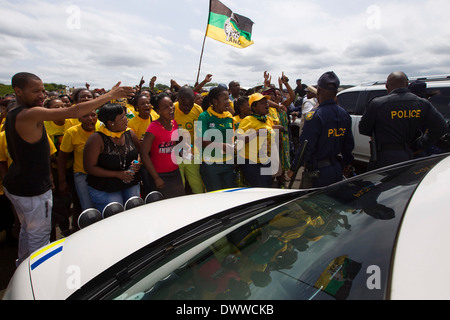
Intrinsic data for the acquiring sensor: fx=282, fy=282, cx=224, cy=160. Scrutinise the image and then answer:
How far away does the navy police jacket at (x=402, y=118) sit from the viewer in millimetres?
3152

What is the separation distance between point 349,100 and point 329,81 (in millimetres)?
3805

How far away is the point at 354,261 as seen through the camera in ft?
3.28

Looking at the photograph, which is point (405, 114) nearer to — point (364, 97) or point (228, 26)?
point (364, 97)

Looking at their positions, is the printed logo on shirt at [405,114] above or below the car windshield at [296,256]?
above

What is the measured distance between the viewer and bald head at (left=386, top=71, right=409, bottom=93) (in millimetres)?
3285

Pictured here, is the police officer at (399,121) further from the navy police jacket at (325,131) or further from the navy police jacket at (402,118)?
the navy police jacket at (325,131)

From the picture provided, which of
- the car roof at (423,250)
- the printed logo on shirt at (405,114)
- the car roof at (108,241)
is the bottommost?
the car roof at (108,241)

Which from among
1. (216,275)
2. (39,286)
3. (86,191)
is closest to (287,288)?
(216,275)

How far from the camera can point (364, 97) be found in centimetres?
596

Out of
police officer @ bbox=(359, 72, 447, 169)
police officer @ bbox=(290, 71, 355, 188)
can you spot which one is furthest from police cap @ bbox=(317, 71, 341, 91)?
police officer @ bbox=(359, 72, 447, 169)

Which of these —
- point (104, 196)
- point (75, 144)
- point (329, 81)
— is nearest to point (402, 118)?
point (329, 81)

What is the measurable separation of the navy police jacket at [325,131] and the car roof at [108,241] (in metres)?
1.32

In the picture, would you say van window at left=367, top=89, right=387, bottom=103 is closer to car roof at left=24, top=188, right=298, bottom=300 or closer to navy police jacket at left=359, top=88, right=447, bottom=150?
navy police jacket at left=359, top=88, right=447, bottom=150

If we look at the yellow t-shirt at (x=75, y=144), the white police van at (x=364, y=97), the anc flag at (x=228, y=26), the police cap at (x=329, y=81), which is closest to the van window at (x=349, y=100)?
the white police van at (x=364, y=97)
